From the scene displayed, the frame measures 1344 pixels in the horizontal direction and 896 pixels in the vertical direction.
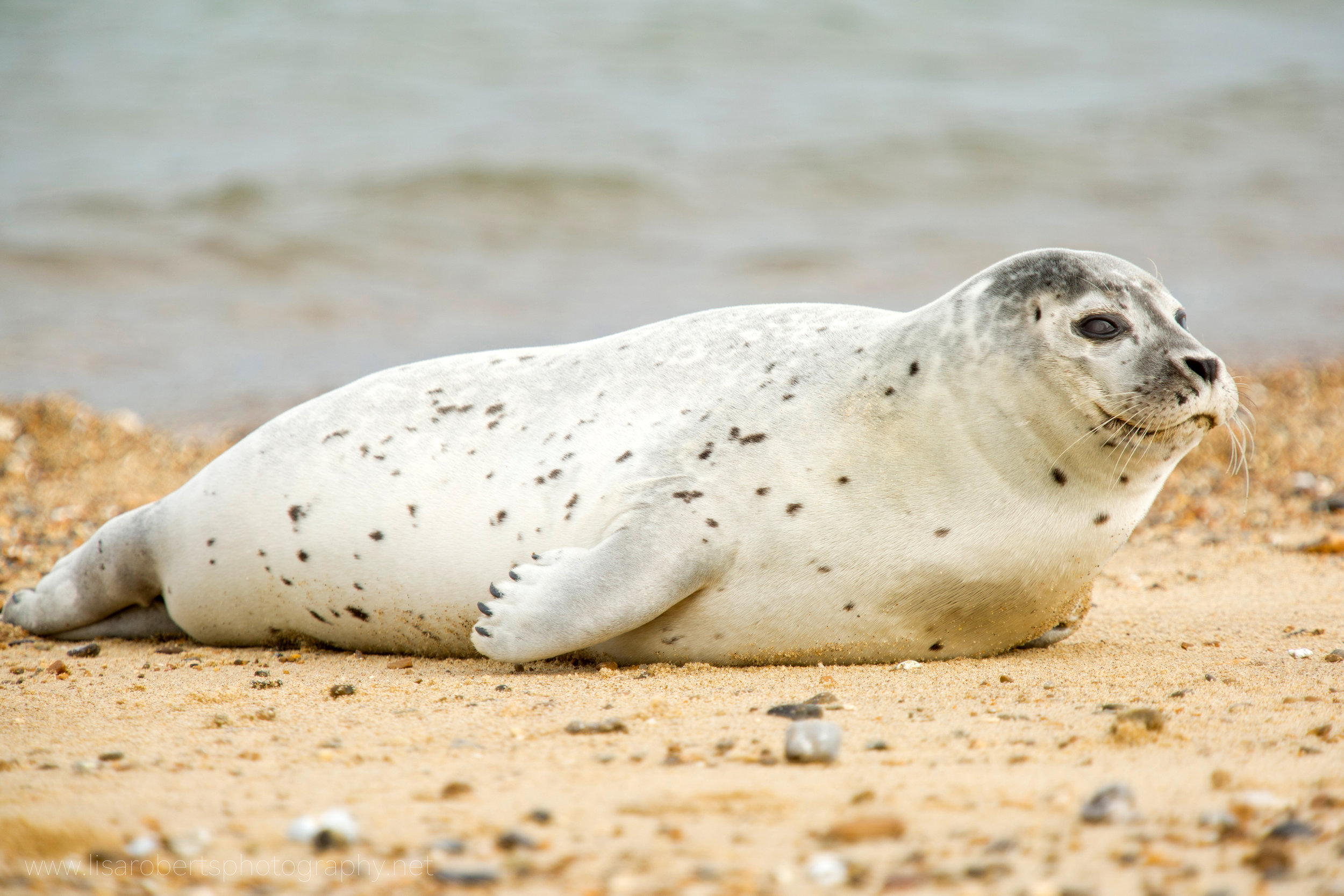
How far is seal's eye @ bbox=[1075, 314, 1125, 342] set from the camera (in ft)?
10.3

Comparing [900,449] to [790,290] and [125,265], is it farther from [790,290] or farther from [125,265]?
[125,265]

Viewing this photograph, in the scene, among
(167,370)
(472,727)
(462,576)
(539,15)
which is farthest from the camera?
(539,15)

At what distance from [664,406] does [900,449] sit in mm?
672

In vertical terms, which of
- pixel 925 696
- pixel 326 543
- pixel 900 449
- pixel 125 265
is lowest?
pixel 925 696

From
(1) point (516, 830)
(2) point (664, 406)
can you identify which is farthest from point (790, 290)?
(1) point (516, 830)

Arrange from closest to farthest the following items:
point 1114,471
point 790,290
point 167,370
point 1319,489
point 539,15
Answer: point 1114,471 → point 1319,489 → point 167,370 → point 790,290 → point 539,15

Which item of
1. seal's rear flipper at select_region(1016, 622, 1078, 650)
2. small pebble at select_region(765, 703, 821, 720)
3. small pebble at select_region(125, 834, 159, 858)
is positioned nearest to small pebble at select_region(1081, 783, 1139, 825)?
small pebble at select_region(765, 703, 821, 720)

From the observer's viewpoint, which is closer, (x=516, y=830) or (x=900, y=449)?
(x=516, y=830)

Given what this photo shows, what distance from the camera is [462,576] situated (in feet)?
11.4

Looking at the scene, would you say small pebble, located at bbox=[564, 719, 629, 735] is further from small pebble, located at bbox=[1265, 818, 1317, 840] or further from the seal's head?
the seal's head

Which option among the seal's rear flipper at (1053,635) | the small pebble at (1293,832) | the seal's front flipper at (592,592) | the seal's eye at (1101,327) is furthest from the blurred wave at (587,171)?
the small pebble at (1293,832)

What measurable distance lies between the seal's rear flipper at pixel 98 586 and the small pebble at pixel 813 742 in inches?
97.8

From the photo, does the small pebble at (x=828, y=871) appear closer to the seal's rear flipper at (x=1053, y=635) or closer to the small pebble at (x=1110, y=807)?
the small pebble at (x=1110, y=807)

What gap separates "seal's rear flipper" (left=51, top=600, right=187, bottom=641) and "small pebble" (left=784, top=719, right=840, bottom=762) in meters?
2.57
